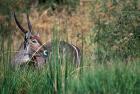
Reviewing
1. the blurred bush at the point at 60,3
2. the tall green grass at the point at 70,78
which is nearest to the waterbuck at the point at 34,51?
the tall green grass at the point at 70,78

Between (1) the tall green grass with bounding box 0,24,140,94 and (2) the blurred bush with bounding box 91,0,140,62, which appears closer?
(1) the tall green grass with bounding box 0,24,140,94

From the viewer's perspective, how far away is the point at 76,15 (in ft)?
45.2

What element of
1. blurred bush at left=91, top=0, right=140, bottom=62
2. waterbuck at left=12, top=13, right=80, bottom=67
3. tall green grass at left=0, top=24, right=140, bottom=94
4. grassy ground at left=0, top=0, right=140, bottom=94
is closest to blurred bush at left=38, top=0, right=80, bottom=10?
waterbuck at left=12, top=13, right=80, bottom=67

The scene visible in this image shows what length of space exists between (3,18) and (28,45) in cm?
374

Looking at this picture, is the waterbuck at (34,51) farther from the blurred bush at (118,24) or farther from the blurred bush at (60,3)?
the blurred bush at (60,3)

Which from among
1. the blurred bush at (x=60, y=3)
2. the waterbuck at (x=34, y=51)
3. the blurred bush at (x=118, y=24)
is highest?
the blurred bush at (x=60, y=3)

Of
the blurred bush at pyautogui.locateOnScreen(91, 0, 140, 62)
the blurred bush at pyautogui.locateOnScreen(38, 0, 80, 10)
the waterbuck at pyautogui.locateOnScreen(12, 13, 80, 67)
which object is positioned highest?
the blurred bush at pyautogui.locateOnScreen(38, 0, 80, 10)

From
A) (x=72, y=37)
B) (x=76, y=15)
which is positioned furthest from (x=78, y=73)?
(x=76, y=15)

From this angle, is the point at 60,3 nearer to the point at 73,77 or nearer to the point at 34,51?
the point at 34,51

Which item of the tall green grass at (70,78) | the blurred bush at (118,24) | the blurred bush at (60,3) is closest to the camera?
the tall green grass at (70,78)

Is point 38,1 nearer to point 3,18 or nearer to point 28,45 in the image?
point 3,18

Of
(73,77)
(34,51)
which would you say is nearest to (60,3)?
(34,51)

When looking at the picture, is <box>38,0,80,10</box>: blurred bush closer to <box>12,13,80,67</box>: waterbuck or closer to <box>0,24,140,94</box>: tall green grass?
<box>12,13,80,67</box>: waterbuck

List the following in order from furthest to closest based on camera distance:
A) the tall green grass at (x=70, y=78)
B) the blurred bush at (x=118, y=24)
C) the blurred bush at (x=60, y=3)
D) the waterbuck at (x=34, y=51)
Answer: the blurred bush at (x=60, y=3) < the waterbuck at (x=34, y=51) < the blurred bush at (x=118, y=24) < the tall green grass at (x=70, y=78)
